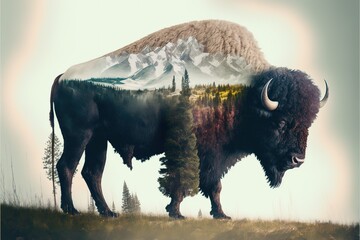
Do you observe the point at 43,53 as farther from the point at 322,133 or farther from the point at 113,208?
the point at 322,133

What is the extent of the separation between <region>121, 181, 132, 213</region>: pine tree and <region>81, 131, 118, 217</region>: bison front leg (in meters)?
0.06

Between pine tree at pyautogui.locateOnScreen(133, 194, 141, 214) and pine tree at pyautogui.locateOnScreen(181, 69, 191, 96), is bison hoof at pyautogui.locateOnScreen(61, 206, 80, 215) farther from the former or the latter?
pine tree at pyautogui.locateOnScreen(181, 69, 191, 96)

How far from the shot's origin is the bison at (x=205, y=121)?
447cm

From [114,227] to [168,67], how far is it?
0.96 m

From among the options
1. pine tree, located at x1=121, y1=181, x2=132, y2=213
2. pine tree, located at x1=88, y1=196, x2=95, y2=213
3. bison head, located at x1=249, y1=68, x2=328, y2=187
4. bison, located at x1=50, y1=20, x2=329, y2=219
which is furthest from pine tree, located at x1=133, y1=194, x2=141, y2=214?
bison head, located at x1=249, y1=68, x2=328, y2=187

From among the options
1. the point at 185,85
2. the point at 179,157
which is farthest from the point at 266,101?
the point at 179,157

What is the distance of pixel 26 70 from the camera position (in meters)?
4.48

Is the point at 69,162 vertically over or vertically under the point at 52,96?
under

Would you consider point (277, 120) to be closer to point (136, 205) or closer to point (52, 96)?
point (136, 205)

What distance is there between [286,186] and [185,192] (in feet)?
1.96

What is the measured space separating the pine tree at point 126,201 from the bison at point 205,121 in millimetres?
73

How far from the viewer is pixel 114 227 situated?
14.6 feet

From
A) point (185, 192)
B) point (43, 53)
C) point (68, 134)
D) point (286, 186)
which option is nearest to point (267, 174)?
point (286, 186)

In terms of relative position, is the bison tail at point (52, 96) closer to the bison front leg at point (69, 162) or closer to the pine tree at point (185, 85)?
the bison front leg at point (69, 162)
